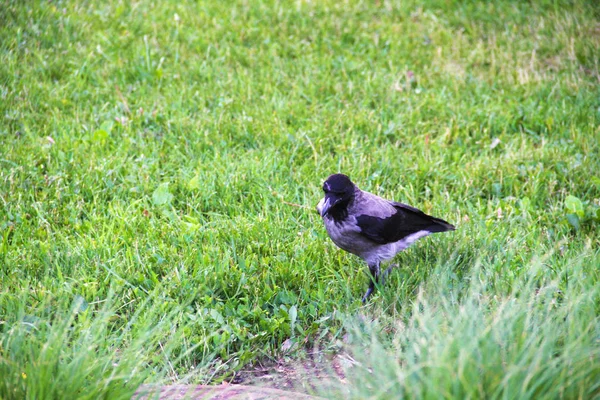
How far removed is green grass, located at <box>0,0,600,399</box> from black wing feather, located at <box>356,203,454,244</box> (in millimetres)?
246

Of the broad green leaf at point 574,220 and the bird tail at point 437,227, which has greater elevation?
the bird tail at point 437,227

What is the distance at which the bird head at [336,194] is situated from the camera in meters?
4.38

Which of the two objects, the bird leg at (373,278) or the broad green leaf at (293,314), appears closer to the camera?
the broad green leaf at (293,314)

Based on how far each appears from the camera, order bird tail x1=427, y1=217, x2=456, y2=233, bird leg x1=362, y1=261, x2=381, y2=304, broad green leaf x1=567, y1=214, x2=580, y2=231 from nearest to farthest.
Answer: bird leg x1=362, y1=261, x2=381, y2=304, bird tail x1=427, y1=217, x2=456, y2=233, broad green leaf x1=567, y1=214, x2=580, y2=231

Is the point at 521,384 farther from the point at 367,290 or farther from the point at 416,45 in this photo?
the point at 416,45

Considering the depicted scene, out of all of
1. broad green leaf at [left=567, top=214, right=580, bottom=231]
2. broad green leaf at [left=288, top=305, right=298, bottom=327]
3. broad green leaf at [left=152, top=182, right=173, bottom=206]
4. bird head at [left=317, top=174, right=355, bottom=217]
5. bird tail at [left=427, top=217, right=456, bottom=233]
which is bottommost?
broad green leaf at [left=288, top=305, right=298, bottom=327]

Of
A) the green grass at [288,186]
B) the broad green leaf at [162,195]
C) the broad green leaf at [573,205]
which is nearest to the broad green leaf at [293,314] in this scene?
the green grass at [288,186]

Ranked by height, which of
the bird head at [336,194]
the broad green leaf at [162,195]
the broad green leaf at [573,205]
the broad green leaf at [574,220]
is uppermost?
the bird head at [336,194]

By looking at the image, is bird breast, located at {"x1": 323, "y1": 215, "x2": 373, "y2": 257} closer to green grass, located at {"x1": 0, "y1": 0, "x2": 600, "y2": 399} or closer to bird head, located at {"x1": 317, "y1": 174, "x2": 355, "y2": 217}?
bird head, located at {"x1": 317, "y1": 174, "x2": 355, "y2": 217}

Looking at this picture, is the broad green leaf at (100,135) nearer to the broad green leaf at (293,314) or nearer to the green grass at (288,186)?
the green grass at (288,186)

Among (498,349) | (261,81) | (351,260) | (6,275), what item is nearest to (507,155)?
(351,260)

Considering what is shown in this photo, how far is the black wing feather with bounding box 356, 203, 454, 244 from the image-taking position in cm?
443

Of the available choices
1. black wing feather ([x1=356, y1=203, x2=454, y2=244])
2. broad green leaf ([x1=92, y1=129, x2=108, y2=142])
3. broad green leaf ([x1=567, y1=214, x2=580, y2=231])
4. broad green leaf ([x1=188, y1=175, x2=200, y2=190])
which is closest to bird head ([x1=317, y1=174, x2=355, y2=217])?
black wing feather ([x1=356, y1=203, x2=454, y2=244])

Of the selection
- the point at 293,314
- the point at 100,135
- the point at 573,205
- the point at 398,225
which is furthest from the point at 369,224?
the point at 100,135
